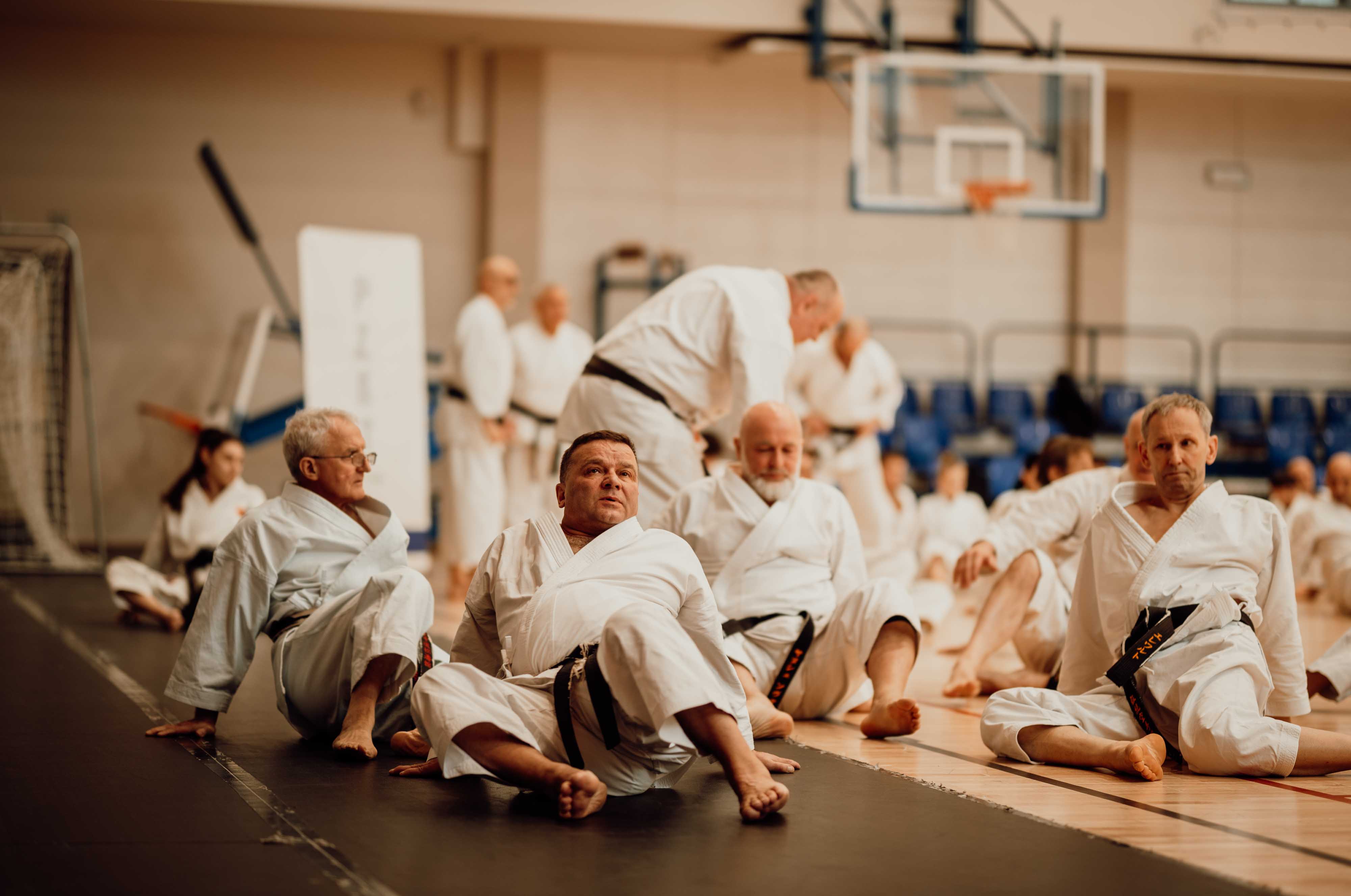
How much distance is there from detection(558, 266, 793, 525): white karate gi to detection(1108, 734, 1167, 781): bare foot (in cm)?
170

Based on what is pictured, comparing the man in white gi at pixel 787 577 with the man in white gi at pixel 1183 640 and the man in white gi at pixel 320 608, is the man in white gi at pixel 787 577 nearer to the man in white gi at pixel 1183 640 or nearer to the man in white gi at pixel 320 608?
the man in white gi at pixel 1183 640

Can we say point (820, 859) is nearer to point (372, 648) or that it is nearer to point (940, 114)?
point (372, 648)

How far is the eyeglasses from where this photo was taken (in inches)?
130

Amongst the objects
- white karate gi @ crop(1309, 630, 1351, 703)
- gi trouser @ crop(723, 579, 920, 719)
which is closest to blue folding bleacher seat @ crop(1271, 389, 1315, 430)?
white karate gi @ crop(1309, 630, 1351, 703)

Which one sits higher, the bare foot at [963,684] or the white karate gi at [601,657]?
the white karate gi at [601,657]

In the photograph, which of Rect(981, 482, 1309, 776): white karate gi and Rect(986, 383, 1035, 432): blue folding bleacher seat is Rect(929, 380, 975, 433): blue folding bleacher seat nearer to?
Rect(986, 383, 1035, 432): blue folding bleacher seat

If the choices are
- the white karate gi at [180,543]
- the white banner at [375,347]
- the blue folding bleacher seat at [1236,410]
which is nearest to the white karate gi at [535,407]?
the white banner at [375,347]

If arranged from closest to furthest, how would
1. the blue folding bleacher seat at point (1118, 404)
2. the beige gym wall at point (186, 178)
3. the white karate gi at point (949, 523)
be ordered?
the white karate gi at point (949, 523)
the beige gym wall at point (186, 178)
the blue folding bleacher seat at point (1118, 404)

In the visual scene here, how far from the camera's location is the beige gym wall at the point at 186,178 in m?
9.92

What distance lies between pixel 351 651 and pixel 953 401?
7.98 m

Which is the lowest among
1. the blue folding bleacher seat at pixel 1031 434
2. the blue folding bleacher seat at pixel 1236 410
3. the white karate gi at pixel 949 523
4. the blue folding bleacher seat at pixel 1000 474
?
the white karate gi at pixel 949 523

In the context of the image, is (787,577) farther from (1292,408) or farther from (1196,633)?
(1292,408)

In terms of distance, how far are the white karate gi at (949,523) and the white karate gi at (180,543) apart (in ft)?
13.4

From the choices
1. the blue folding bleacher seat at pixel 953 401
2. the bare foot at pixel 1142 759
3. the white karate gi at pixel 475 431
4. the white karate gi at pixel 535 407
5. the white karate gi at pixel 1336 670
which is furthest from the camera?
the blue folding bleacher seat at pixel 953 401
